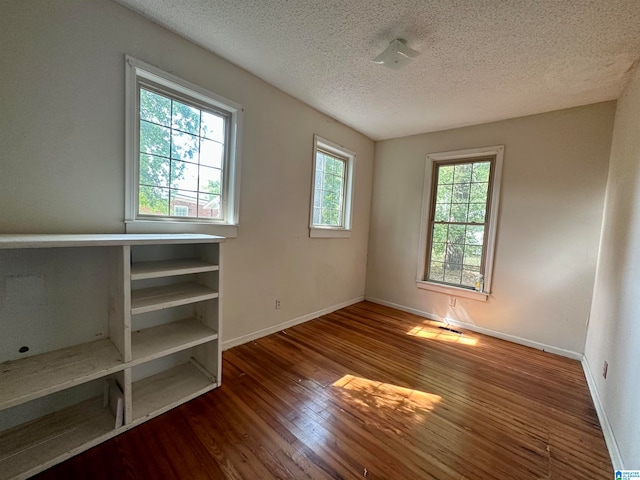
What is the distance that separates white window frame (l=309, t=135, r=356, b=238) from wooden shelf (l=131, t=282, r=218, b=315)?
5.21 feet

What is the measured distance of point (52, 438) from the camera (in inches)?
53.3

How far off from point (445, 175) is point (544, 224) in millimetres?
1280

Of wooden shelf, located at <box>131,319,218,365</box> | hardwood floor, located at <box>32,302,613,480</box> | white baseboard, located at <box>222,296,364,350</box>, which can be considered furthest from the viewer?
white baseboard, located at <box>222,296,364,350</box>

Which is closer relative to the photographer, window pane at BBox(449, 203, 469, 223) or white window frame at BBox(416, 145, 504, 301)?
white window frame at BBox(416, 145, 504, 301)

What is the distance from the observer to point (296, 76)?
2.39 m

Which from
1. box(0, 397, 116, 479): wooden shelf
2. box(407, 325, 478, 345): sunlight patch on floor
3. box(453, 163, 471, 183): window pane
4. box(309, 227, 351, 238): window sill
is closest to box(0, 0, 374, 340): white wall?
box(309, 227, 351, 238): window sill

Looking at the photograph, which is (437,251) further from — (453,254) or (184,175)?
(184,175)

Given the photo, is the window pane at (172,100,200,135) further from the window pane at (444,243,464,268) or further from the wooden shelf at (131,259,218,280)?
the window pane at (444,243,464,268)

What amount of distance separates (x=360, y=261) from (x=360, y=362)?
199 cm

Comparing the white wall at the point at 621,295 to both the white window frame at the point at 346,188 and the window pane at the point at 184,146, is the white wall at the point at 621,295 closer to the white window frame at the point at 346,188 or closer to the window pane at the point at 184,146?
the white window frame at the point at 346,188

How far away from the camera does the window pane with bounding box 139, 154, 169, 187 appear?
1875 mm

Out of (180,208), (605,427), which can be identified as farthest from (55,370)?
(605,427)

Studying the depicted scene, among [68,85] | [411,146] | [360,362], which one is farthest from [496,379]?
[68,85]

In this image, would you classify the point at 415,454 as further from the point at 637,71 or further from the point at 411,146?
the point at 411,146
